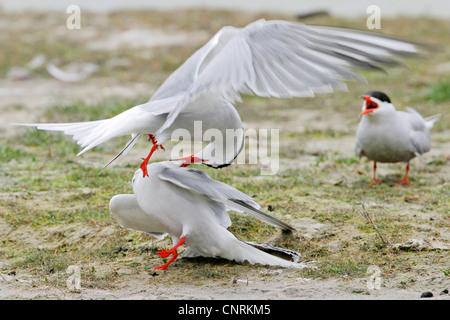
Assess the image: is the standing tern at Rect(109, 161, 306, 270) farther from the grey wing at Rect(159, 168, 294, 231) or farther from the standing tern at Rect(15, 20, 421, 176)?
the standing tern at Rect(15, 20, 421, 176)

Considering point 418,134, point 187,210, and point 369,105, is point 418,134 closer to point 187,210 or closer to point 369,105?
point 369,105

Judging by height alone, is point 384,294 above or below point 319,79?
below

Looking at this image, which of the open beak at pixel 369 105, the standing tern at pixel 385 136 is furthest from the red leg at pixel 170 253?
the open beak at pixel 369 105

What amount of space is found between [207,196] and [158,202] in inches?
12.6

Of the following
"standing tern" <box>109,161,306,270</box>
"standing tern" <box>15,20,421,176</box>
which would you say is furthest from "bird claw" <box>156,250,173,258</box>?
"standing tern" <box>15,20,421,176</box>

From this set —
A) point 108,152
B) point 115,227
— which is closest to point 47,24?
point 108,152

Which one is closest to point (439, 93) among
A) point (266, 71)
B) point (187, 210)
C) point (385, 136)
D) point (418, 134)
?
point (418, 134)

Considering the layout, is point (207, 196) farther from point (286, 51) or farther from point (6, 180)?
point (6, 180)

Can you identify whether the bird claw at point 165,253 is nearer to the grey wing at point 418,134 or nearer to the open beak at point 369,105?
the open beak at point 369,105

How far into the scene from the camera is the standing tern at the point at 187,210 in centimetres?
414

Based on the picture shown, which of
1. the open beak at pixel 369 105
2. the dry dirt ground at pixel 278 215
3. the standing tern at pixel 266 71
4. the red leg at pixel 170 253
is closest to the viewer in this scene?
the standing tern at pixel 266 71

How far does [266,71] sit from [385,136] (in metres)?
2.92

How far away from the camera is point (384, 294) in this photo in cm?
364

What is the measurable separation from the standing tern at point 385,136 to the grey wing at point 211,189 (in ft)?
6.52
